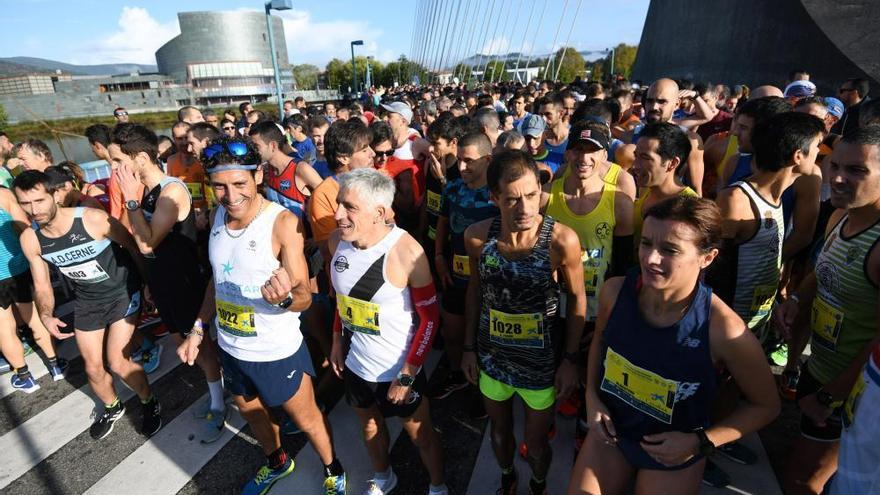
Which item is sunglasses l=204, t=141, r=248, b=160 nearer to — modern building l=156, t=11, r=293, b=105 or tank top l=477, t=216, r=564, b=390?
tank top l=477, t=216, r=564, b=390

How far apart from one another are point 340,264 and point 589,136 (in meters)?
1.88

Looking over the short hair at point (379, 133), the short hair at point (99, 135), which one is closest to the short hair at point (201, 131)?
the short hair at point (99, 135)

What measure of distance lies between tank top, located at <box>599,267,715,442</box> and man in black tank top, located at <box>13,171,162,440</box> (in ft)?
12.2

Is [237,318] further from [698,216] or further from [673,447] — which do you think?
[698,216]

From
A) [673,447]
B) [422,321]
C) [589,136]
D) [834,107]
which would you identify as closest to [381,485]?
[422,321]

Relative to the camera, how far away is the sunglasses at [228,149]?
2.61 m

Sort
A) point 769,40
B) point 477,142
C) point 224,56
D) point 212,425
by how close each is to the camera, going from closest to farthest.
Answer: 1. point 477,142
2. point 212,425
3. point 769,40
4. point 224,56

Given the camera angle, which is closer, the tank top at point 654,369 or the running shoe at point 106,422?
the tank top at point 654,369

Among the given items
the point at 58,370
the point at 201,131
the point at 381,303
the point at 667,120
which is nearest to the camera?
the point at 381,303

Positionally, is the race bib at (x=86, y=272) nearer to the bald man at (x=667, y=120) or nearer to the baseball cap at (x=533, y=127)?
the baseball cap at (x=533, y=127)

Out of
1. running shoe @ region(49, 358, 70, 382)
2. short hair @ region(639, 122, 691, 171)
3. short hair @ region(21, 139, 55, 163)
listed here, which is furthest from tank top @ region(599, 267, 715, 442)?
short hair @ region(21, 139, 55, 163)

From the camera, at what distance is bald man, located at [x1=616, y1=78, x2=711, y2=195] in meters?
4.03

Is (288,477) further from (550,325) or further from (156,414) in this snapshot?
(550,325)

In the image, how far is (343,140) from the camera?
3.83 m
